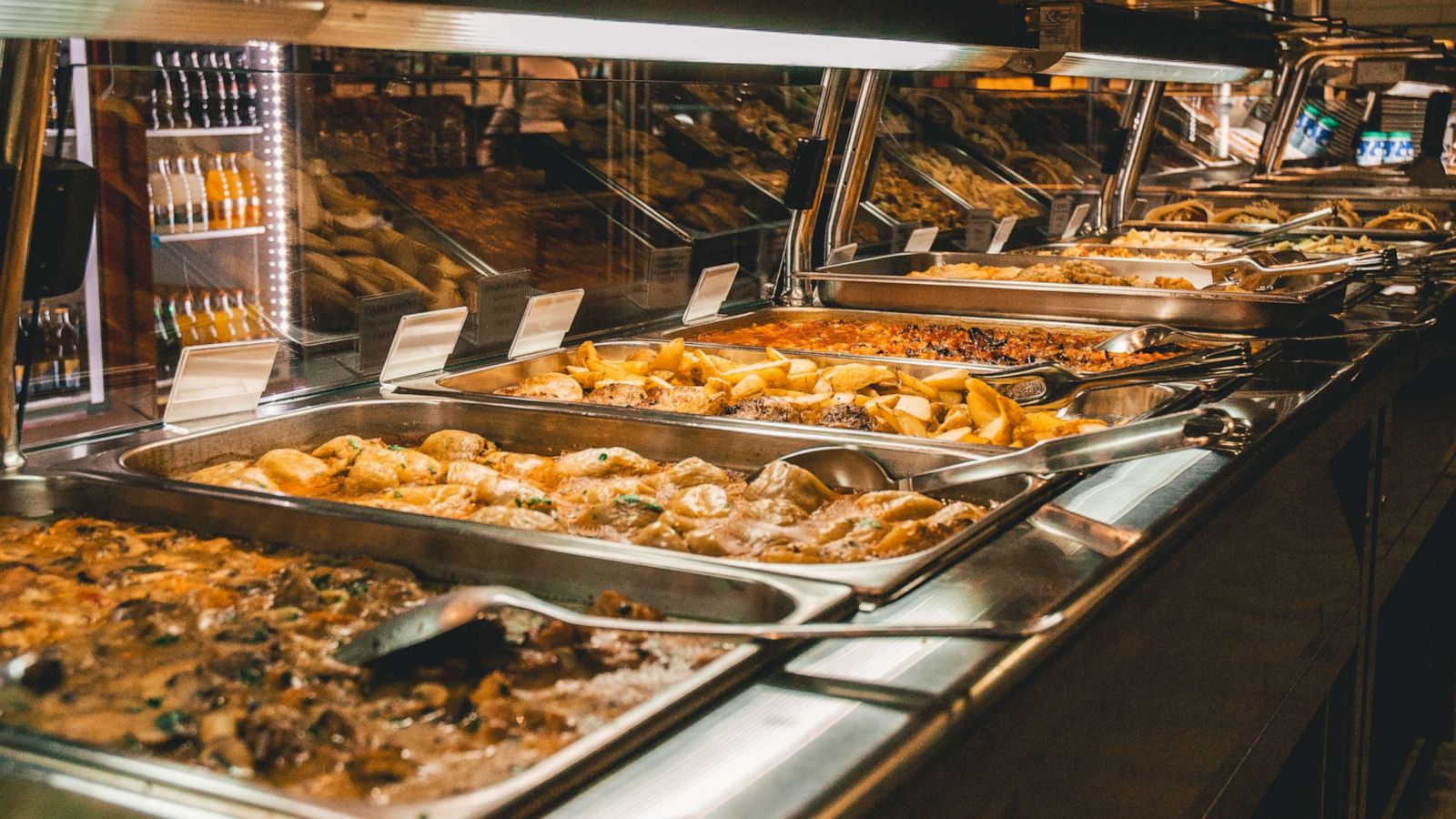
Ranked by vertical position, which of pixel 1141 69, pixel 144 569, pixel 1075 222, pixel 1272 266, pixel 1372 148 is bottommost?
pixel 144 569

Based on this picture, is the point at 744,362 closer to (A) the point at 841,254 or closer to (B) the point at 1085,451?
(A) the point at 841,254

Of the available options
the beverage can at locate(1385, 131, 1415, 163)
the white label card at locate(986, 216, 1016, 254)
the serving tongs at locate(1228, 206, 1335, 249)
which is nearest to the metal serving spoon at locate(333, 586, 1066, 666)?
the white label card at locate(986, 216, 1016, 254)

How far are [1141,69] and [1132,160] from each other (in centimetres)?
193

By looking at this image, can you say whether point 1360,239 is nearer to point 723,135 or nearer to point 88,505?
point 723,135

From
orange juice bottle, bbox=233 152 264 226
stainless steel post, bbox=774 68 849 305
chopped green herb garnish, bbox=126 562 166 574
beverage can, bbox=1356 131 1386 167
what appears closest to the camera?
chopped green herb garnish, bbox=126 562 166 574

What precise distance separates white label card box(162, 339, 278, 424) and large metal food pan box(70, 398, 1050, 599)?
7cm

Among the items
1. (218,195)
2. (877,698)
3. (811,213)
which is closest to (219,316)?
(218,195)

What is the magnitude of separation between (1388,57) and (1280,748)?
17.1 ft

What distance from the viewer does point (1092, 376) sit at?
7.32 ft

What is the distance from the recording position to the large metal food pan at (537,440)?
1.54m

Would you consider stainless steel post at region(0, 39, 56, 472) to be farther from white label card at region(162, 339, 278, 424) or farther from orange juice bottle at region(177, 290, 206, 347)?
orange juice bottle at region(177, 290, 206, 347)

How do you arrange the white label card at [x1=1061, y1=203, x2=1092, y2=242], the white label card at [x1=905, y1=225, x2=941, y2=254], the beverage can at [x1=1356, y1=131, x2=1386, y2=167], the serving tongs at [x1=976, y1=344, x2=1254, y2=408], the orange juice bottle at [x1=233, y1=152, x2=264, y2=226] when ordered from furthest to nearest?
1. the beverage can at [x1=1356, y1=131, x2=1386, y2=167]
2. the white label card at [x1=1061, y1=203, x2=1092, y2=242]
3. the white label card at [x1=905, y1=225, x2=941, y2=254]
4. the orange juice bottle at [x1=233, y1=152, x2=264, y2=226]
5. the serving tongs at [x1=976, y1=344, x2=1254, y2=408]

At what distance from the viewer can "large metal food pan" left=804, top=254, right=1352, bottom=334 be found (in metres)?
3.07

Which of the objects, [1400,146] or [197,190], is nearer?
[197,190]
